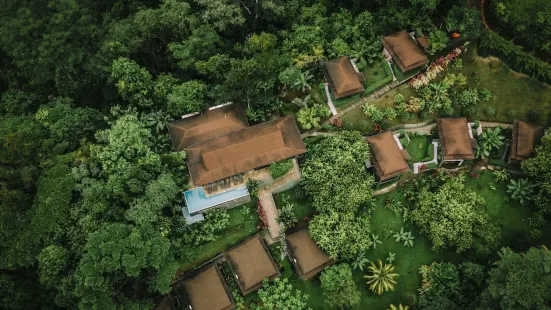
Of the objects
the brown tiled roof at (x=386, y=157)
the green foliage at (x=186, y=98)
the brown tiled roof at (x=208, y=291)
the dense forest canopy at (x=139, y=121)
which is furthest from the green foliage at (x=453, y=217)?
the green foliage at (x=186, y=98)

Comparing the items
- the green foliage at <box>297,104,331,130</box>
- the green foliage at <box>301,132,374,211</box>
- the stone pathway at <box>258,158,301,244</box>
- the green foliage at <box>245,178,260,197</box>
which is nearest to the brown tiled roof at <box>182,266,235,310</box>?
the stone pathway at <box>258,158,301,244</box>

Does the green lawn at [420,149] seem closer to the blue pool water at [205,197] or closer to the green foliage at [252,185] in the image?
the green foliage at [252,185]

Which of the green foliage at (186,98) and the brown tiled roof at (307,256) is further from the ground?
the green foliage at (186,98)

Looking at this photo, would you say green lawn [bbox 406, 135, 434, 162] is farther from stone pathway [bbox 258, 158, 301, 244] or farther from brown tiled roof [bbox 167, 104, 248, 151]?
brown tiled roof [bbox 167, 104, 248, 151]

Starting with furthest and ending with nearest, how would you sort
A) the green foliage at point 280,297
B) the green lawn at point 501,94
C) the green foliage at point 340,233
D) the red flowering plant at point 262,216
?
the green lawn at point 501,94, the red flowering plant at point 262,216, the green foliage at point 340,233, the green foliage at point 280,297

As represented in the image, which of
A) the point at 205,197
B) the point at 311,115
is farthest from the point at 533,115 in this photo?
the point at 205,197

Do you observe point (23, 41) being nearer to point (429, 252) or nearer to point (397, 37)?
point (397, 37)
